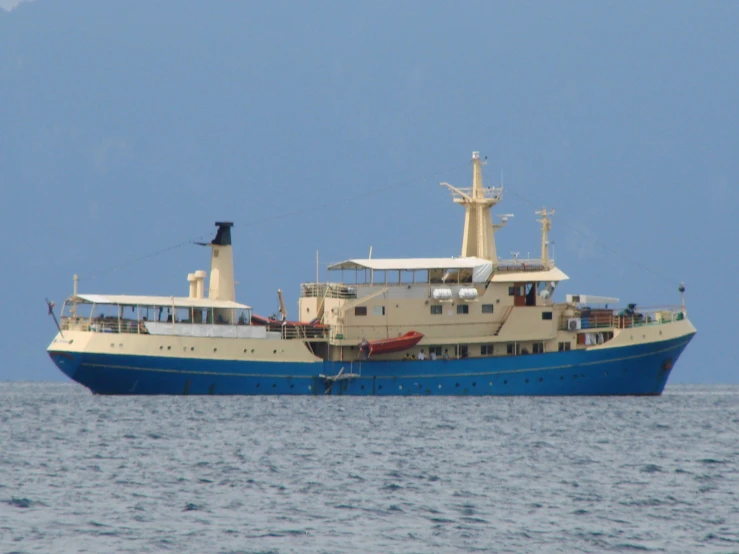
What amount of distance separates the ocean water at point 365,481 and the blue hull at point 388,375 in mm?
3882

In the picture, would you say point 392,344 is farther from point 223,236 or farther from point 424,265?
point 223,236

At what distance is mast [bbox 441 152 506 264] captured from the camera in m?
55.8

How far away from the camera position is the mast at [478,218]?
55.8 m

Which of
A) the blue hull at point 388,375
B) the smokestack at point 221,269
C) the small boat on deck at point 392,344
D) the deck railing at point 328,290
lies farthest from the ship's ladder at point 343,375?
the smokestack at point 221,269

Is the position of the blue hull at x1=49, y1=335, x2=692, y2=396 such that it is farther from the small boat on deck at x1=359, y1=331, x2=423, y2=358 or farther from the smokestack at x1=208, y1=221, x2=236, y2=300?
the smokestack at x1=208, y1=221, x2=236, y2=300

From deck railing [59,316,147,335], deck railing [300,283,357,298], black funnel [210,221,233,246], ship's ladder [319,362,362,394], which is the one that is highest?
black funnel [210,221,233,246]

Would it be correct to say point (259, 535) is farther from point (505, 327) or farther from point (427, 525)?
point (505, 327)

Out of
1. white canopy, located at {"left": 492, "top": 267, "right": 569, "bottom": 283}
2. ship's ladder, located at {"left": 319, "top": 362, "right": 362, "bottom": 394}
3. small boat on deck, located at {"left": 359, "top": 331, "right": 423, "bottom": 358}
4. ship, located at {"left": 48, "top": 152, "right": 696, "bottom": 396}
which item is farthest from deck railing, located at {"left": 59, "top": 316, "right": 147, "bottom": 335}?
white canopy, located at {"left": 492, "top": 267, "right": 569, "bottom": 283}

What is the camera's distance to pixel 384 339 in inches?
2029

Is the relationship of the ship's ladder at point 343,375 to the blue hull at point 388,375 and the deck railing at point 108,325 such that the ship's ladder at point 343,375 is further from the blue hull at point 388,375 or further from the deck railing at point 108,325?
the deck railing at point 108,325

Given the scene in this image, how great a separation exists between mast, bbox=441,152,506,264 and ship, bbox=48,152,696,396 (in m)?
0.94

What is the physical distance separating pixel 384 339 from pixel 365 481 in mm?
22935

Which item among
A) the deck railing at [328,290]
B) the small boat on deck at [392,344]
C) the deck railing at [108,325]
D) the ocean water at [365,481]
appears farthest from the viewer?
the deck railing at [328,290]

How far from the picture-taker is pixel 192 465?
3094cm
